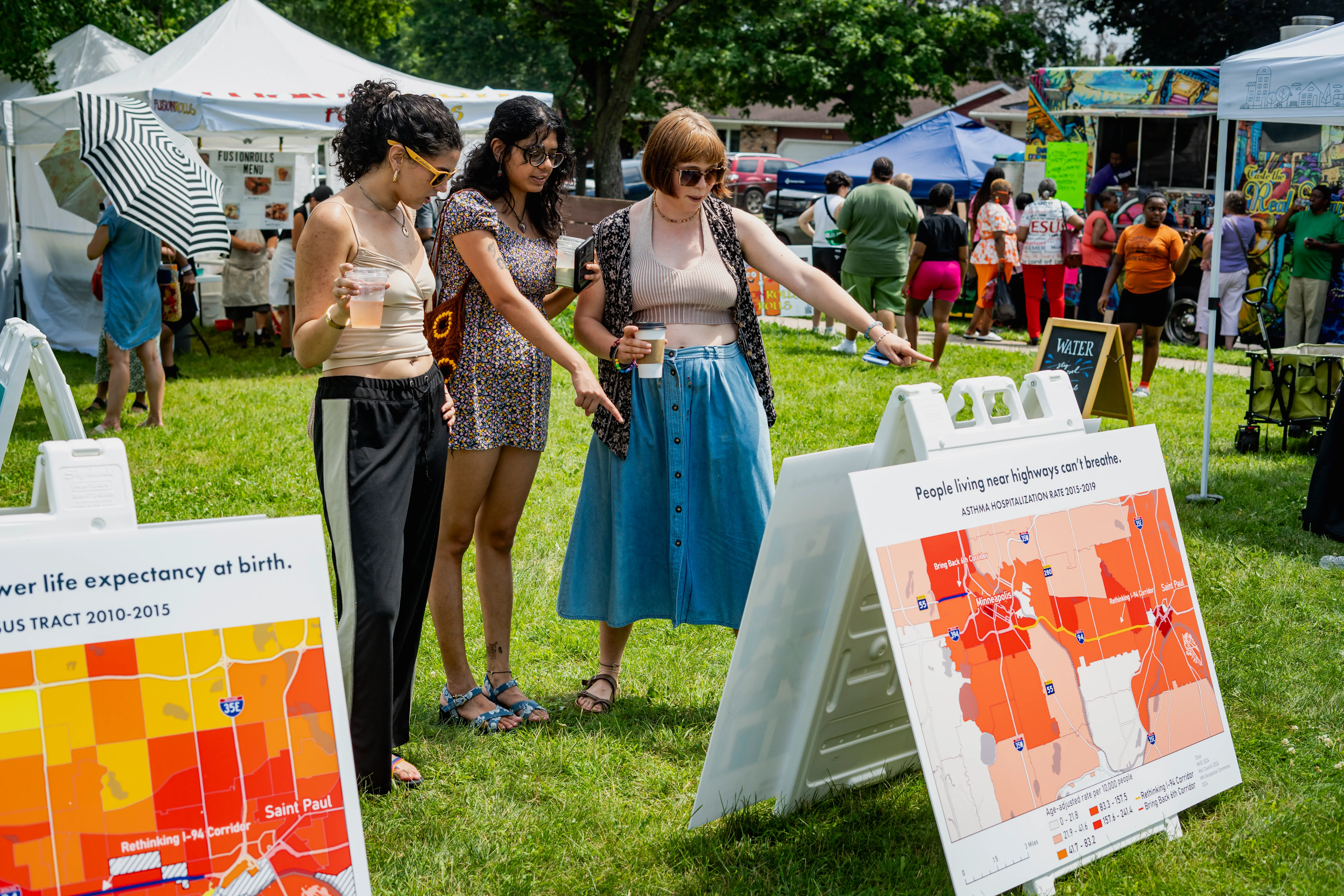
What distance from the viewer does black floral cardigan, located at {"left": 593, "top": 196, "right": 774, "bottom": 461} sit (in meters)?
3.60

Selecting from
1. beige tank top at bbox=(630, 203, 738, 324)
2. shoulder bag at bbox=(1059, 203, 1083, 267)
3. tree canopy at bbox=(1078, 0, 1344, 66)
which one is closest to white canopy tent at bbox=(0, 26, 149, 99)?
shoulder bag at bbox=(1059, 203, 1083, 267)

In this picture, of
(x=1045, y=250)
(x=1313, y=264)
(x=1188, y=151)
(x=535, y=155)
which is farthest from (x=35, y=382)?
(x=1188, y=151)

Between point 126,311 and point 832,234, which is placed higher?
point 832,234

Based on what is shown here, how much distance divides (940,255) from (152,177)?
7.41m

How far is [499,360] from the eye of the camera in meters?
3.53

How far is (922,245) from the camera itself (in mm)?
11812

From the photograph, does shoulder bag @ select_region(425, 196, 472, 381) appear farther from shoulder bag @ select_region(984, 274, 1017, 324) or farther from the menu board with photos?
shoulder bag @ select_region(984, 274, 1017, 324)

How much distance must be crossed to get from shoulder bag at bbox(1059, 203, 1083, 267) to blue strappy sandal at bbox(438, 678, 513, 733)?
11535 millimetres

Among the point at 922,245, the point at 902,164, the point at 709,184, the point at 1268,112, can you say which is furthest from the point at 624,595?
the point at 902,164

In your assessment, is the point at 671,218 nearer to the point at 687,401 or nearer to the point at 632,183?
the point at 687,401

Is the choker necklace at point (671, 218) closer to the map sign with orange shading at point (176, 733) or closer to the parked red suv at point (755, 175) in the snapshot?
the map sign with orange shading at point (176, 733)

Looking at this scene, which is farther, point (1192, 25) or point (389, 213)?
point (1192, 25)

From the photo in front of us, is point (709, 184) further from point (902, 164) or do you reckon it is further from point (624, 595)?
point (902, 164)

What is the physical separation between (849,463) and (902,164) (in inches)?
677
